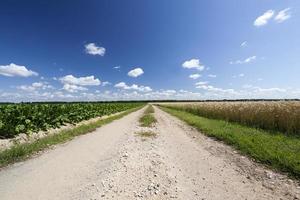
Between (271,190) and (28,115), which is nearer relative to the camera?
(271,190)

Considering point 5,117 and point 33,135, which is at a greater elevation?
point 5,117

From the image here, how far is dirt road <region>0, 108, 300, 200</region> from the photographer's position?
5.50 meters

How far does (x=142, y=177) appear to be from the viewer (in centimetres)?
655

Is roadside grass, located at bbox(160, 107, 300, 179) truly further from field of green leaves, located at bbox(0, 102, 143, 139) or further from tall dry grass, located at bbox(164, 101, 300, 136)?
field of green leaves, located at bbox(0, 102, 143, 139)

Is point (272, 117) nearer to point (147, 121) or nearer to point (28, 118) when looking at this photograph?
point (147, 121)

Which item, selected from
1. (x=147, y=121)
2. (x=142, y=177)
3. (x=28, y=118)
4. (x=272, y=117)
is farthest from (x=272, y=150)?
(x=147, y=121)

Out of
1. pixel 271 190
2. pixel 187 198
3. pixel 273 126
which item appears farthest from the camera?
pixel 273 126

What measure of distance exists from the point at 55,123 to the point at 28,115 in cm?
302

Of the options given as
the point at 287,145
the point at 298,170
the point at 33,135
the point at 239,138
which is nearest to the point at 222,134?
the point at 239,138

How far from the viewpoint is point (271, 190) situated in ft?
19.1

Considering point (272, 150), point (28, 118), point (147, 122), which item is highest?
point (28, 118)

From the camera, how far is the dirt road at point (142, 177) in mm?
5504

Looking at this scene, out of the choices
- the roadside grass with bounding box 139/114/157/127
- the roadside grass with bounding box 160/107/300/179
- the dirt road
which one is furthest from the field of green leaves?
the roadside grass with bounding box 160/107/300/179

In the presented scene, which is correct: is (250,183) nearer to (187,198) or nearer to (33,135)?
(187,198)
